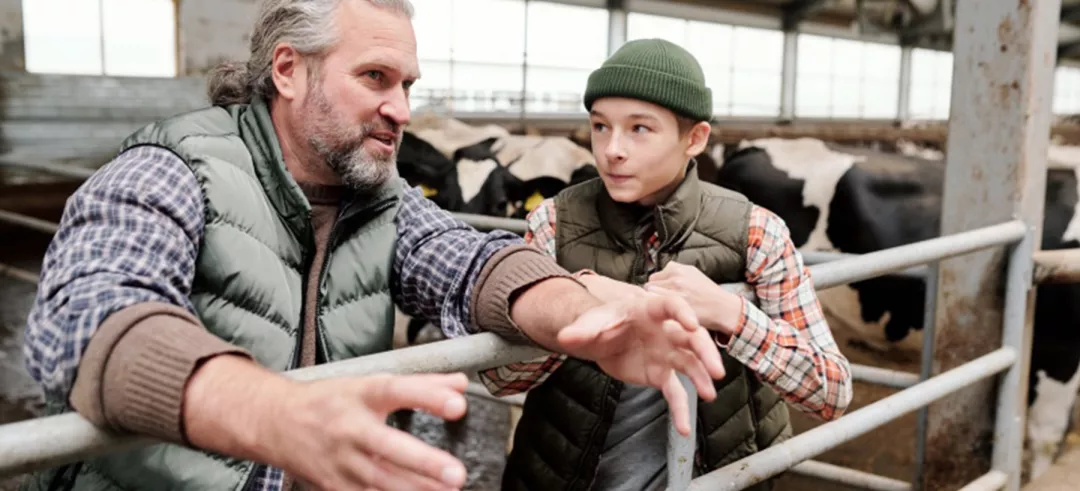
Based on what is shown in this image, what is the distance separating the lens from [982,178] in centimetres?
227

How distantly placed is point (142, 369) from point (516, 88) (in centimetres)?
1685

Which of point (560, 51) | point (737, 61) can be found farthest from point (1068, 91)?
point (560, 51)

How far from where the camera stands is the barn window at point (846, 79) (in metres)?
23.2

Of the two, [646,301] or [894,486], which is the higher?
[646,301]

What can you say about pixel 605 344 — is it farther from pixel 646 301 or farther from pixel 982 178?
pixel 982 178

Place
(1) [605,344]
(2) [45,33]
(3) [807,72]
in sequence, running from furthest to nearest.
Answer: (3) [807,72] → (2) [45,33] → (1) [605,344]

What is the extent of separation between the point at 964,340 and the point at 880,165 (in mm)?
1979

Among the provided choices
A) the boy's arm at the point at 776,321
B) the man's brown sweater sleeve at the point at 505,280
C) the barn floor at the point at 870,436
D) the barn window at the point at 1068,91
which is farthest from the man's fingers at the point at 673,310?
the barn window at the point at 1068,91

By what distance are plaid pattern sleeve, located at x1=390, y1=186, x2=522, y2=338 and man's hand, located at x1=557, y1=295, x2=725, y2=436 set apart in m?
0.30

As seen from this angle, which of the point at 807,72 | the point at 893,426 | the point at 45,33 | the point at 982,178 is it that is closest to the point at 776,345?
the point at 982,178

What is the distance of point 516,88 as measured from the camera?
17.4m

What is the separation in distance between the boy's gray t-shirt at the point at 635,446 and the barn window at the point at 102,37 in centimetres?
1253

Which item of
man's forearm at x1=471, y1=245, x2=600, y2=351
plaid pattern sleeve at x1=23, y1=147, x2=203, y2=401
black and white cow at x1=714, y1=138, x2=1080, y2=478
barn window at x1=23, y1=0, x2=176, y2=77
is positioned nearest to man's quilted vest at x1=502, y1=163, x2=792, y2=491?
man's forearm at x1=471, y1=245, x2=600, y2=351

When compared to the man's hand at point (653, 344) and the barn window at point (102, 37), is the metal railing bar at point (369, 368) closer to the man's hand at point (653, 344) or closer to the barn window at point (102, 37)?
the man's hand at point (653, 344)
